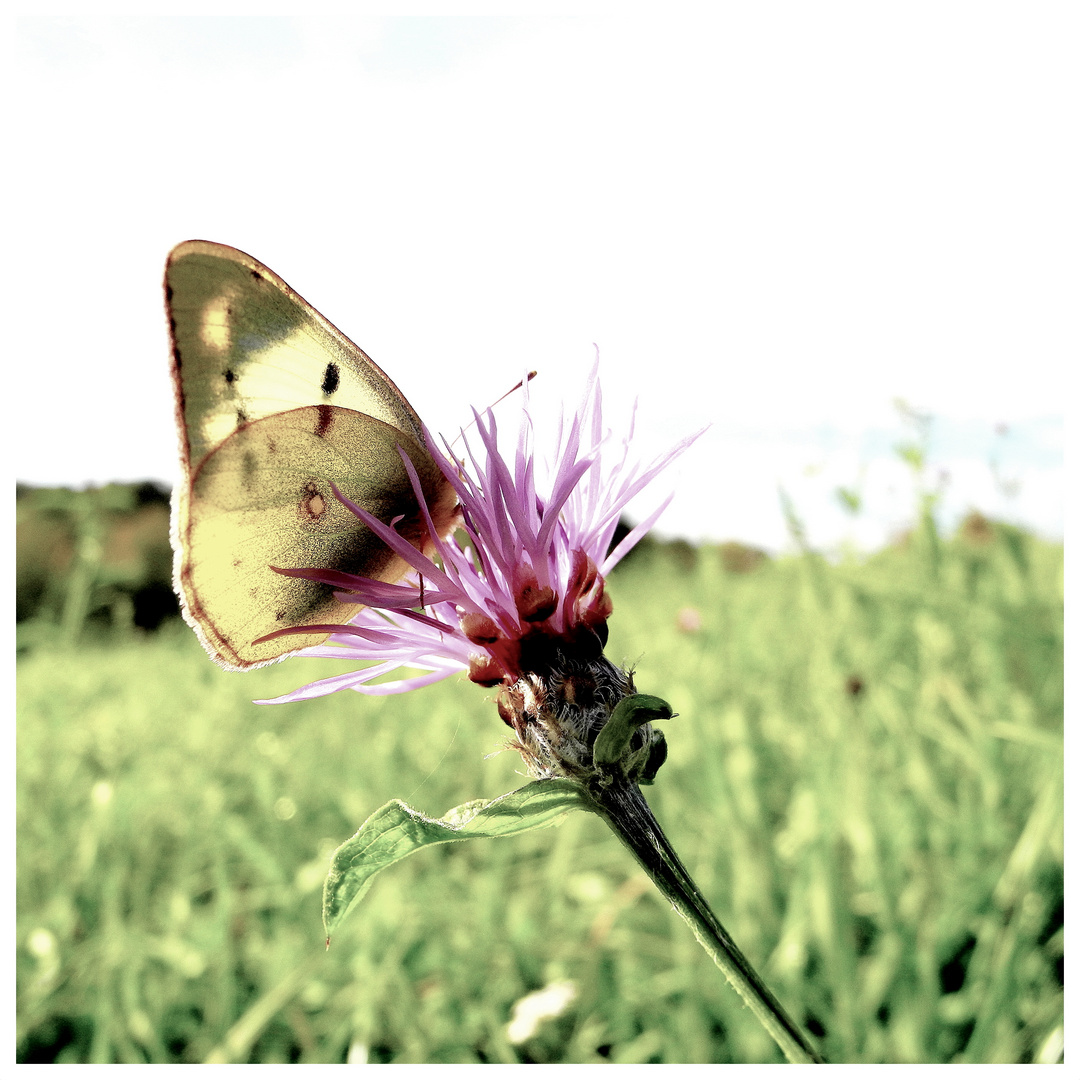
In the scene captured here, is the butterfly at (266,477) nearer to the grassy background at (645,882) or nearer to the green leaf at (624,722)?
the green leaf at (624,722)

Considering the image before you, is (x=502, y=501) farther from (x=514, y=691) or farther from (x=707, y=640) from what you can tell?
(x=707, y=640)

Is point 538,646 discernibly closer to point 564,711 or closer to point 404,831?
point 564,711

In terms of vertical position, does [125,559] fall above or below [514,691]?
above

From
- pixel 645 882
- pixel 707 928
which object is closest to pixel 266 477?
pixel 707 928

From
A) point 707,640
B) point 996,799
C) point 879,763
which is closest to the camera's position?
point 996,799

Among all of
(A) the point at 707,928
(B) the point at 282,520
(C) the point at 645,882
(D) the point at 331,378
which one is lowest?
(C) the point at 645,882

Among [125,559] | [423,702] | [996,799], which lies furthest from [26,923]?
[125,559]
